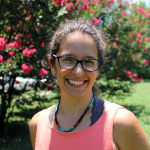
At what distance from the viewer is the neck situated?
1449mm

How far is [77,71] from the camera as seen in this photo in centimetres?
135

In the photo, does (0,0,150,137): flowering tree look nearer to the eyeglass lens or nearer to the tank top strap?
the tank top strap

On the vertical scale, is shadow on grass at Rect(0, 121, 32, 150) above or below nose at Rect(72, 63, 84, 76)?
below

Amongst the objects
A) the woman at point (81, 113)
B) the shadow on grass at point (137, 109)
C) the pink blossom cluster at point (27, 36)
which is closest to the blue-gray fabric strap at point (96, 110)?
the woman at point (81, 113)

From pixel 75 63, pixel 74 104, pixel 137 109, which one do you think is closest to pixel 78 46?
pixel 75 63

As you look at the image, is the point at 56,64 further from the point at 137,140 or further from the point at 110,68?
the point at 110,68

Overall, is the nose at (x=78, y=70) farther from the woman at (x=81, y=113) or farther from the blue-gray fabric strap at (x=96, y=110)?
the blue-gray fabric strap at (x=96, y=110)

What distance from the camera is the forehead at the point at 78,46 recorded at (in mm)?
1355

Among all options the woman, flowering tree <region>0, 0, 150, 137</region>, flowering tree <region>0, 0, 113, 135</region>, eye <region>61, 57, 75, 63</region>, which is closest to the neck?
the woman

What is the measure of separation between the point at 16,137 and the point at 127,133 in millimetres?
4331

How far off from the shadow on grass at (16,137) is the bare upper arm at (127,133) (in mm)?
3718

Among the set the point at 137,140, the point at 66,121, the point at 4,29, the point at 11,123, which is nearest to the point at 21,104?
the point at 11,123

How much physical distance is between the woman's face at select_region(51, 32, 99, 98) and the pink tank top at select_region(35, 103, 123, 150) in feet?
0.74

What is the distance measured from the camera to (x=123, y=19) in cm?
609
